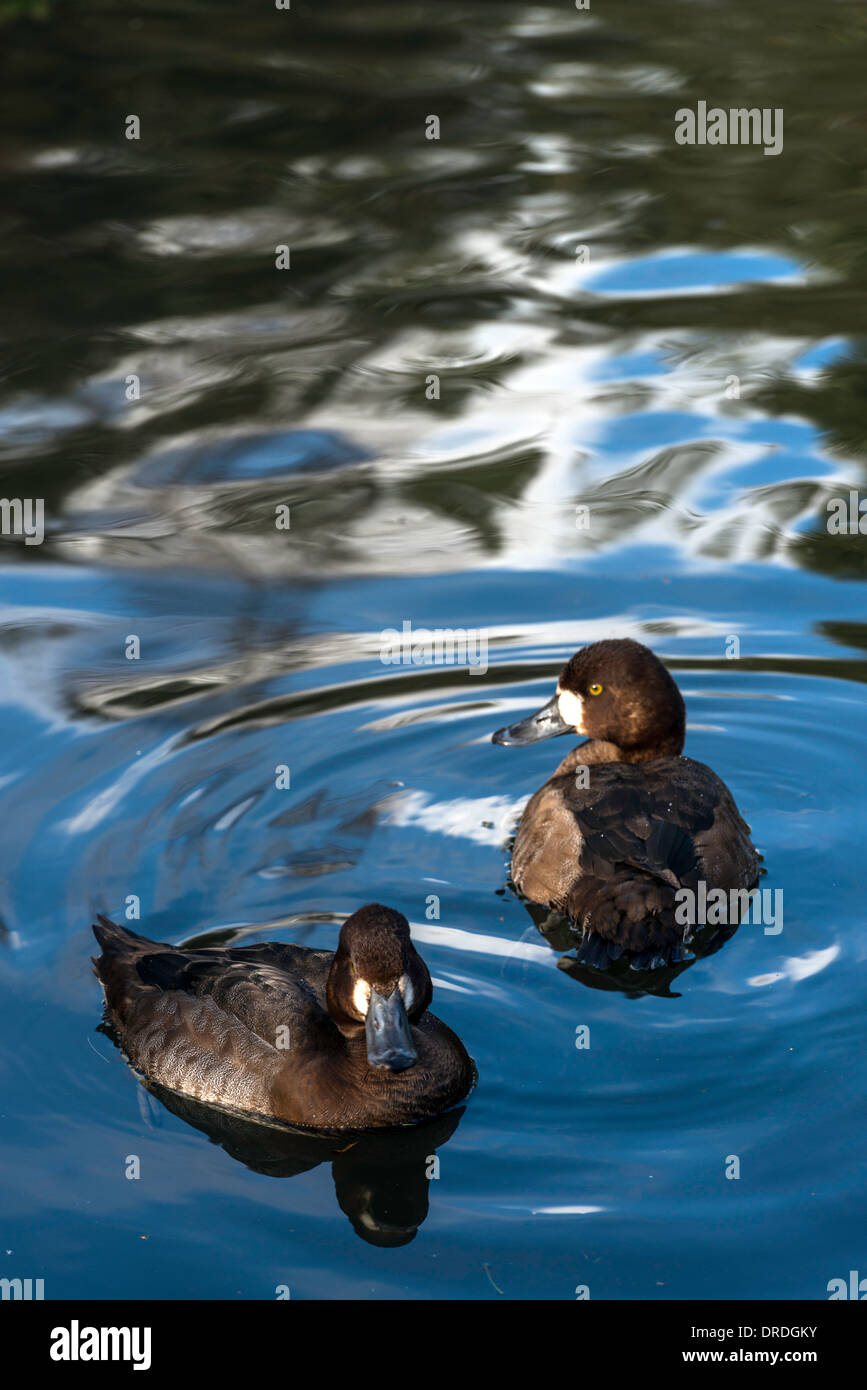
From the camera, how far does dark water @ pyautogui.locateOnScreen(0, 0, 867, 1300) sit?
5715mm

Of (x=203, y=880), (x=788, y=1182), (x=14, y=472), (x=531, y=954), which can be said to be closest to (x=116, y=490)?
(x=14, y=472)

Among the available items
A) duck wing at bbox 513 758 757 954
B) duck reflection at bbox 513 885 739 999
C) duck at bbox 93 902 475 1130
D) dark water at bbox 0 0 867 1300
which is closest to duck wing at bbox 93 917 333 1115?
duck at bbox 93 902 475 1130

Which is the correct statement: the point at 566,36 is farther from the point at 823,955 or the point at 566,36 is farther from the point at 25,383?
the point at 823,955

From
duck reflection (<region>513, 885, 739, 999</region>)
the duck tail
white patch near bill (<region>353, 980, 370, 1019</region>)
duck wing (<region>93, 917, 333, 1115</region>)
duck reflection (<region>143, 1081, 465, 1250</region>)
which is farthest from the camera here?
duck reflection (<region>513, 885, 739, 999</region>)

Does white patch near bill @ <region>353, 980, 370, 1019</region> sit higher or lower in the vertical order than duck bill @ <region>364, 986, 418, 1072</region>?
higher

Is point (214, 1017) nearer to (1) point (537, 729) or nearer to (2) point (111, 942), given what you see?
(2) point (111, 942)

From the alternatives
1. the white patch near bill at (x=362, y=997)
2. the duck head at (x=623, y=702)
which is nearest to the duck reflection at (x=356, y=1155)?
the white patch near bill at (x=362, y=997)

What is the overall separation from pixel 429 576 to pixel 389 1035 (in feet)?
15.4

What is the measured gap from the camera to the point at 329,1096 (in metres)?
6.04

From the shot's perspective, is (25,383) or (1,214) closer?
(25,383)

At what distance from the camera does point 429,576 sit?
1020 cm

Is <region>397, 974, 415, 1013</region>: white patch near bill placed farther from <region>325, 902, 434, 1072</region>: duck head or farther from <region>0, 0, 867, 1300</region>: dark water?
<region>0, 0, 867, 1300</region>: dark water

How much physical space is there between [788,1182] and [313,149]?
13.6 m

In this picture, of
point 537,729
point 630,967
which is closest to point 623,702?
point 537,729
